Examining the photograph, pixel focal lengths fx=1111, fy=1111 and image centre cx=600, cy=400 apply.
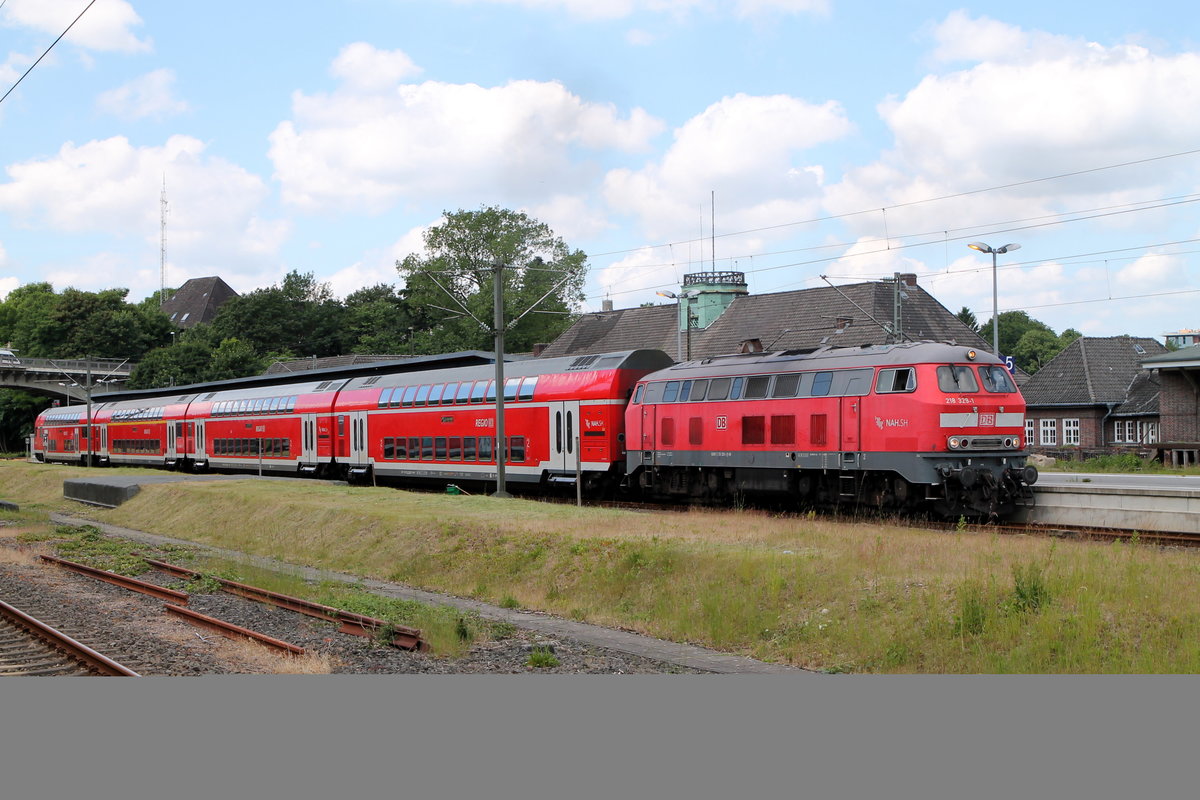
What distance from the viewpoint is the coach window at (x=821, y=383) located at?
24875mm

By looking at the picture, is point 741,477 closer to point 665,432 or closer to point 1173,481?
point 665,432

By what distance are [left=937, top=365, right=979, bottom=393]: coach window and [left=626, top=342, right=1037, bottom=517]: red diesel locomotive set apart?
0.03 meters

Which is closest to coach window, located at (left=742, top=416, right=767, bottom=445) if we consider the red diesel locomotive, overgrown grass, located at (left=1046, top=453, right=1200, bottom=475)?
the red diesel locomotive

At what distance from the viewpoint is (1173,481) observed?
3288cm

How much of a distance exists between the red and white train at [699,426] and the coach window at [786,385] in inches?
1.7

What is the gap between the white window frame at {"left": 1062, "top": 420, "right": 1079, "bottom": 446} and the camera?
60438 millimetres

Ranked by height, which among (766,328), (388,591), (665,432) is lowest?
(388,591)

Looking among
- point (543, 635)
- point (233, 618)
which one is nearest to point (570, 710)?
point (543, 635)

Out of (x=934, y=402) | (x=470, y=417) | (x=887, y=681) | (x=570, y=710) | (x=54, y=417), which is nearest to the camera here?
(x=570, y=710)

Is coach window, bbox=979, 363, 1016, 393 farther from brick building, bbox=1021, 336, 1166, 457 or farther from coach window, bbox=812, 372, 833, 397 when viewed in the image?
brick building, bbox=1021, 336, 1166, 457

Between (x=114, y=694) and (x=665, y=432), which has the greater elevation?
(x=665, y=432)

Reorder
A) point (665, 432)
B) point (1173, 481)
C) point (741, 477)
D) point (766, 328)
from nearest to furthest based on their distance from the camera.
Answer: point (741, 477)
point (665, 432)
point (1173, 481)
point (766, 328)

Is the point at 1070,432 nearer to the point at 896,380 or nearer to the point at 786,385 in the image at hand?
the point at 786,385

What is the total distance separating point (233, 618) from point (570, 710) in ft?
28.9
